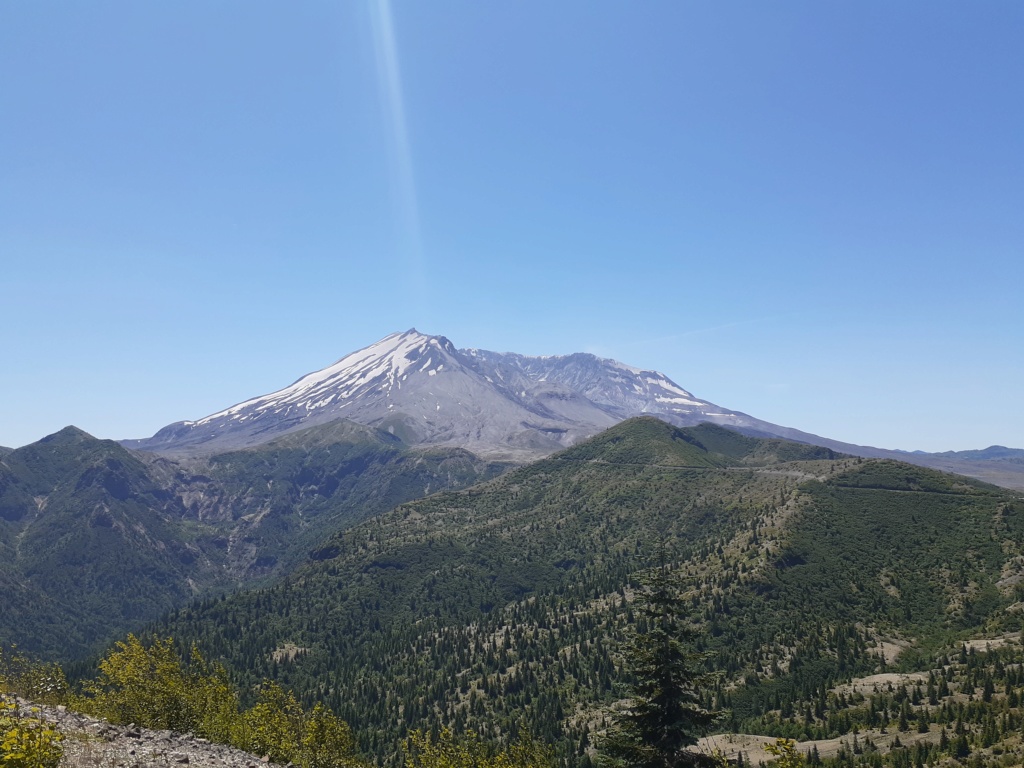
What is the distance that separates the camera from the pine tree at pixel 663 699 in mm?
26750

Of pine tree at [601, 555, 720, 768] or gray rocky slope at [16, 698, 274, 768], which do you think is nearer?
pine tree at [601, 555, 720, 768]

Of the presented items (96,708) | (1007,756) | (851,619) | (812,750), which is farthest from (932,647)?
(96,708)

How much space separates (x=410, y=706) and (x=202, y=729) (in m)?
130

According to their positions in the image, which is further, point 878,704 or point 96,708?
point 878,704

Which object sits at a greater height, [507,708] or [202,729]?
[202,729]

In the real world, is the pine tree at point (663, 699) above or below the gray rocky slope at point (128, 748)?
above

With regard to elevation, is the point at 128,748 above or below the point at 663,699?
below

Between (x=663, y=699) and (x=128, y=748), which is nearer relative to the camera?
(x=663, y=699)

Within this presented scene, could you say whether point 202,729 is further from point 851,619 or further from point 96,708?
point 851,619

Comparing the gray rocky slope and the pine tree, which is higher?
the pine tree

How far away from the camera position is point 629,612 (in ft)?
646

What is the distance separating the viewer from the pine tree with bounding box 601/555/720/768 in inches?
1053

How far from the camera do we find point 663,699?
89.7ft

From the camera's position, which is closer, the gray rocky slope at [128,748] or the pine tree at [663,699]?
the pine tree at [663,699]
